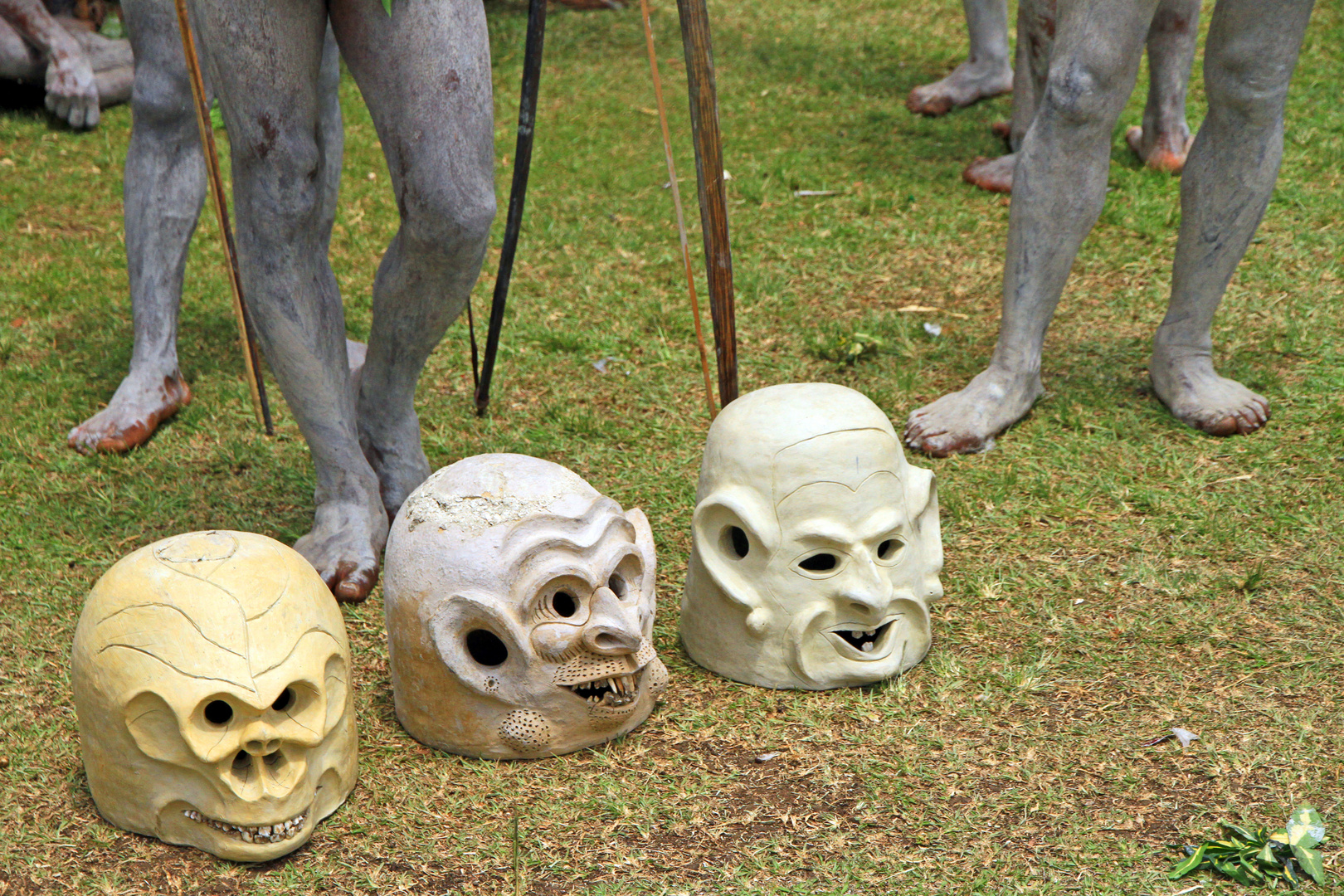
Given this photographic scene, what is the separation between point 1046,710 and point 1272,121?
202cm

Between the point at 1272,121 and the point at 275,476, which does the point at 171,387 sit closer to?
the point at 275,476

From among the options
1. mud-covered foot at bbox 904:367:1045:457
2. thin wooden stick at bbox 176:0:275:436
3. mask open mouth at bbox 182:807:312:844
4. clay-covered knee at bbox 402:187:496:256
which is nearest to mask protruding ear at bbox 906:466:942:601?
mud-covered foot at bbox 904:367:1045:457

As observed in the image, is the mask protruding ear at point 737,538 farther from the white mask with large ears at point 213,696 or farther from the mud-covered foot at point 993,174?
the mud-covered foot at point 993,174

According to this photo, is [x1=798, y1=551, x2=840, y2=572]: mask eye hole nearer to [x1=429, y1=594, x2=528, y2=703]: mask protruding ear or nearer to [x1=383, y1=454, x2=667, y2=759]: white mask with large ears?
[x1=383, y1=454, x2=667, y2=759]: white mask with large ears

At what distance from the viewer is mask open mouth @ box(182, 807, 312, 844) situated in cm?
259

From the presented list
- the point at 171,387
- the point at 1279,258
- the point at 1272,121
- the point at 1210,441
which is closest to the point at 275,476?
the point at 171,387

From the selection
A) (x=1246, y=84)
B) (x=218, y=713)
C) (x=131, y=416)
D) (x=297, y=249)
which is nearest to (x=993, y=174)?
(x=1246, y=84)

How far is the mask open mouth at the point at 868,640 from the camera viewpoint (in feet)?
9.93

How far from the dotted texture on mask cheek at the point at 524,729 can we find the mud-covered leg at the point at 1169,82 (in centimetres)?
444

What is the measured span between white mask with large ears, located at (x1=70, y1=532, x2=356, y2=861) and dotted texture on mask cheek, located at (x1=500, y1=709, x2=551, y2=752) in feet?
1.12

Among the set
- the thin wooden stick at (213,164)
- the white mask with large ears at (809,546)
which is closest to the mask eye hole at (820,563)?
the white mask with large ears at (809,546)

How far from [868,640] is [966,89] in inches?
183

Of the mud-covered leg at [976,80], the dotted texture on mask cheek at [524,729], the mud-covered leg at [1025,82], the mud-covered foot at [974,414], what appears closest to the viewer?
the dotted texture on mask cheek at [524,729]

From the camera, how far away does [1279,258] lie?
17.0 feet
